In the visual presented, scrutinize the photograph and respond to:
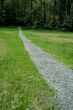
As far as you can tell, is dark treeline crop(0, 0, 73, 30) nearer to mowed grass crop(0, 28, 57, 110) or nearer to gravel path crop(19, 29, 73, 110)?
gravel path crop(19, 29, 73, 110)

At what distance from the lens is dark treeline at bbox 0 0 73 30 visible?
4454 inches

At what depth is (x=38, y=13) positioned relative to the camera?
116188mm

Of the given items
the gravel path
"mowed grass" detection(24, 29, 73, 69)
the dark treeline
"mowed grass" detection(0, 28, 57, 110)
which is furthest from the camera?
the dark treeline

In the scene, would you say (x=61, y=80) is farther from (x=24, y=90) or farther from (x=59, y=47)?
(x=59, y=47)

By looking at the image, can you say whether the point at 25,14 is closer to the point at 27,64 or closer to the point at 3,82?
the point at 27,64

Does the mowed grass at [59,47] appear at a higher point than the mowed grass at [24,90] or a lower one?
lower

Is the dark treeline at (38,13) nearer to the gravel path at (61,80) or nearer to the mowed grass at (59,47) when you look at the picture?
the mowed grass at (59,47)

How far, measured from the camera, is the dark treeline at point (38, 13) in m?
113

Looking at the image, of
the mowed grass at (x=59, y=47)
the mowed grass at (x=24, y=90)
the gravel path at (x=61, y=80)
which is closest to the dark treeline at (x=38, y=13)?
the mowed grass at (x=59, y=47)

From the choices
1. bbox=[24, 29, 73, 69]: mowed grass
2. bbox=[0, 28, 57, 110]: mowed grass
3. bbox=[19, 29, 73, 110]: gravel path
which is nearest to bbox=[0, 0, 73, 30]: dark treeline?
bbox=[24, 29, 73, 69]: mowed grass

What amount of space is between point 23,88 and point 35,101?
9.48 ft

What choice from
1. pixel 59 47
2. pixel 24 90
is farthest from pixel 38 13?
pixel 24 90

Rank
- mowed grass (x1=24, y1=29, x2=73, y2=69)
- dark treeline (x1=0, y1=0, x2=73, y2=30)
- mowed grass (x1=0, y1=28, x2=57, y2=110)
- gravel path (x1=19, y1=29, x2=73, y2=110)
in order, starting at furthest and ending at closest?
1. dark treeline (x1=0, y1=0, x2=73, y2=30)
2. mowed grass (x1=24, y1=29, x2=73, y2=69)
3. gravel path (x1=19, y1=29, x2=73, y2=110)
4. mowed grass (x1=0, y1=28, x2=57, y2=110)

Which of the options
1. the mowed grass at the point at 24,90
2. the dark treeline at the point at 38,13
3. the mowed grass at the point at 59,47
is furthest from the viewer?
the dark treeline at the point at 38,13
